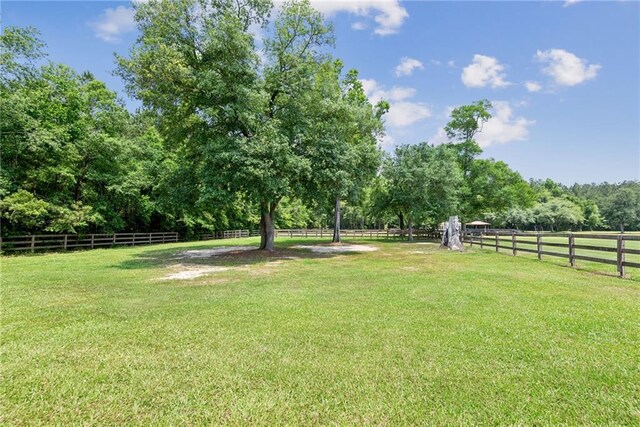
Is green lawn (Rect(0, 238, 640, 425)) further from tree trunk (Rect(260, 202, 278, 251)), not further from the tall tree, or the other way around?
tree trunk (Rect(260, 202, 278, 251))

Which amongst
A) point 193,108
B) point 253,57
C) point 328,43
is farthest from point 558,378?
point 328,43

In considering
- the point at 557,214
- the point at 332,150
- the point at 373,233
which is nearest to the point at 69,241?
the point at 332,150

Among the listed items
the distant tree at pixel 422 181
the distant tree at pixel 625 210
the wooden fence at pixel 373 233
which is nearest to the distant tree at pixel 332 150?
the distant tree at pixel 422 181

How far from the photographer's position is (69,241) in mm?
18125

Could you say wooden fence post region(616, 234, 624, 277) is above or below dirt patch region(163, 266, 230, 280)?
above

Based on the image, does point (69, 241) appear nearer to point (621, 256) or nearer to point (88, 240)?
point (88, 240)

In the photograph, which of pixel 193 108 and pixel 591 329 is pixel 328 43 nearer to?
pixel 193 108

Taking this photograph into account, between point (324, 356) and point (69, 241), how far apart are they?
20801 millimetres

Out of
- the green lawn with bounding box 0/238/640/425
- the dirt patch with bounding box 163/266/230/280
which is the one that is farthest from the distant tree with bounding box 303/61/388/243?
the green lawn with bounding box 0/238/640/425

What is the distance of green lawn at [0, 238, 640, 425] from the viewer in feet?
8.59

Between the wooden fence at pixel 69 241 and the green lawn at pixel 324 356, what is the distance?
12.2m

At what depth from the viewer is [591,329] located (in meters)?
4.34

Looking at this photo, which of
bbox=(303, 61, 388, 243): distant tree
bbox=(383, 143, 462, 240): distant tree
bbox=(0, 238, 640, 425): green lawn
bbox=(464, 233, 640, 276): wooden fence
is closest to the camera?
bbox=(0, 238, 640, 425): green lawn

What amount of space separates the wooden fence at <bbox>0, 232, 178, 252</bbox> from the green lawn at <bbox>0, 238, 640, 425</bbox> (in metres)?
12.2
